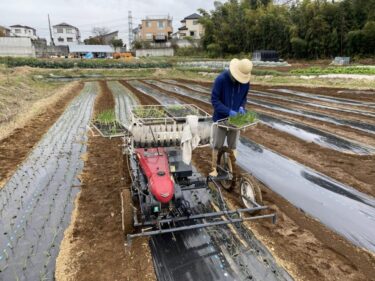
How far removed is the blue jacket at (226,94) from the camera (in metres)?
3.91

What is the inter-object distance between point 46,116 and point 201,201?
7792 millimetres

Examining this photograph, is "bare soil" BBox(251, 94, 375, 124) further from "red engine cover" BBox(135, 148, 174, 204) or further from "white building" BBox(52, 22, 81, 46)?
"white building" BBox(52, 22, 81, 46)

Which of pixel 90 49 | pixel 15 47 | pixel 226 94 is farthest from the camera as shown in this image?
pixel 90 49

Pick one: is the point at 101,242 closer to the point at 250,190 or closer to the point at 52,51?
A: the point at 250,190

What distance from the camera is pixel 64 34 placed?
76625 mm

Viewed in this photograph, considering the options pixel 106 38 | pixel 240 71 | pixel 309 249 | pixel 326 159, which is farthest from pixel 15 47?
pixel 106 38

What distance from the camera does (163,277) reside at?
2891 millimetres

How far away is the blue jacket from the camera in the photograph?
3906 millimetres

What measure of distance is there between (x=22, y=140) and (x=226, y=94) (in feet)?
18.3

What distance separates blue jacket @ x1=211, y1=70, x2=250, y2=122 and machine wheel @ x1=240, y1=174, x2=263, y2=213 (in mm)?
865

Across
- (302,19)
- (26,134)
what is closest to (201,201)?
(26,134)

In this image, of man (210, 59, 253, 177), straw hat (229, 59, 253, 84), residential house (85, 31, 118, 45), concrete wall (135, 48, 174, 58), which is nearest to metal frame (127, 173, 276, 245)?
man (210, 59, 253, 177)

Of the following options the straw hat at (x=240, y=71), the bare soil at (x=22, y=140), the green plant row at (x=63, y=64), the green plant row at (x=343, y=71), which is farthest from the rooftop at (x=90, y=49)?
the straw hat at (x=240, y=71)

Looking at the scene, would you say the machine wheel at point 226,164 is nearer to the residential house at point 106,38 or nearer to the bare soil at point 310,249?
the bare soil at point 310,249
